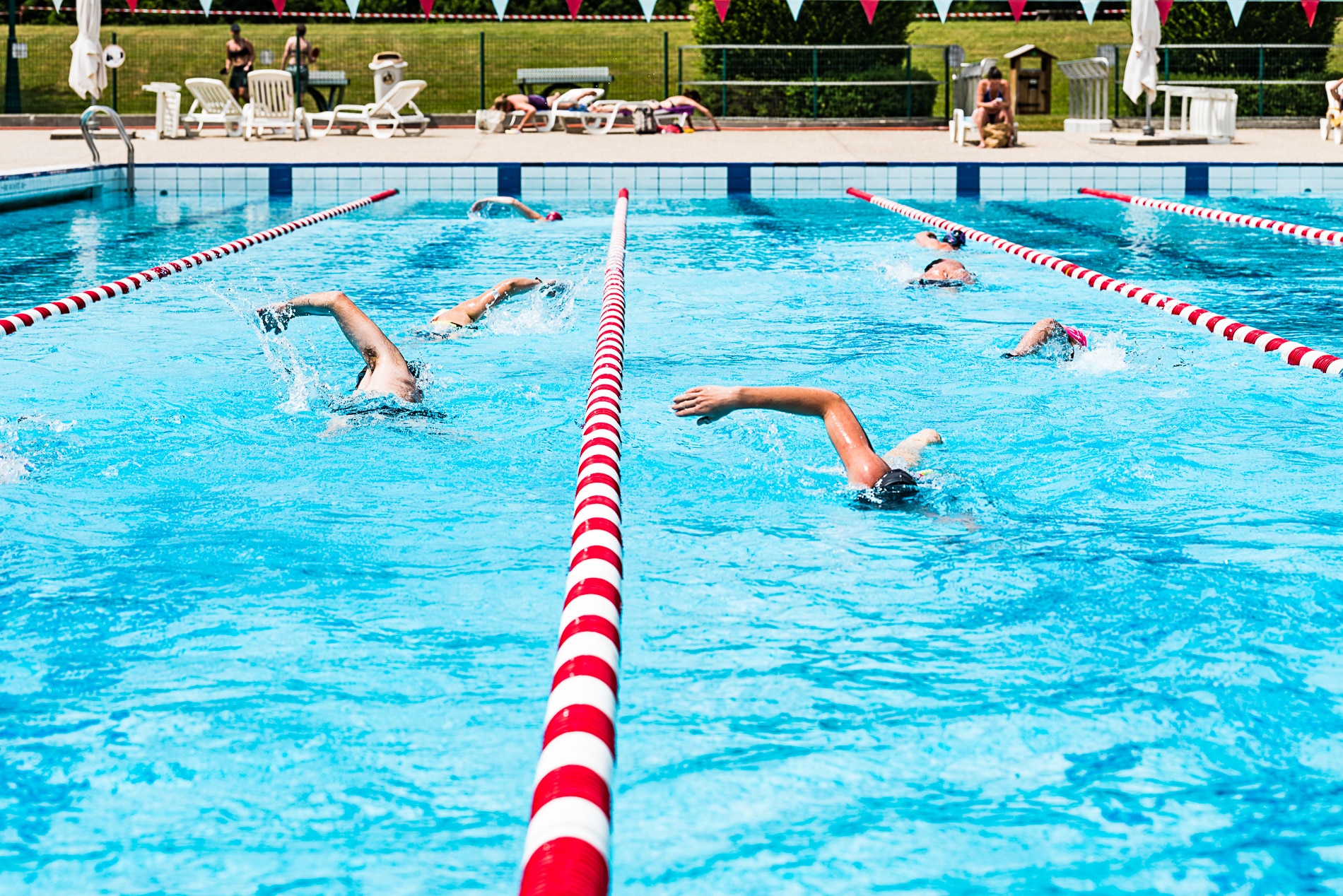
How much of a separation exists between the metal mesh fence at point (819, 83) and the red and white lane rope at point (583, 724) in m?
19.7

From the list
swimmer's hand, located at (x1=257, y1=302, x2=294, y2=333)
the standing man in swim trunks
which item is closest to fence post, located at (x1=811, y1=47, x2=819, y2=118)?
the standing man in swim trunks

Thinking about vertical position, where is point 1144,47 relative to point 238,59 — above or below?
below

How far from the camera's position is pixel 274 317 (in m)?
4.71

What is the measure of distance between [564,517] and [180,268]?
5816 millimetres

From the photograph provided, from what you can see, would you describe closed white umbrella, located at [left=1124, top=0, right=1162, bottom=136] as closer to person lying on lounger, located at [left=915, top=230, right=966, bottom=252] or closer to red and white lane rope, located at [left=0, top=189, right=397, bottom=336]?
person lying on lounger, located at [left=915, top=230, right=966, bottom=252]

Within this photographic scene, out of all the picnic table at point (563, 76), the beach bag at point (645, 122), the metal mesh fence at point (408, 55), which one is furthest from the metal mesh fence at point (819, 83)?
the metal mesh fence at point (408, 55)

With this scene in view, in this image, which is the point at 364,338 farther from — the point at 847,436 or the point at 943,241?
the point at 943,241

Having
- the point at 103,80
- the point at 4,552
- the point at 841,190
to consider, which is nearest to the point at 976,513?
the point at 4,552

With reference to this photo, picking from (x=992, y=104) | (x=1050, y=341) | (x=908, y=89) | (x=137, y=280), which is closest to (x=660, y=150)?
(x=992, y=104)

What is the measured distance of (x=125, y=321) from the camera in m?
7.46

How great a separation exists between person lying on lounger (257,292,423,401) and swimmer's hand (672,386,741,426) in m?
1.74

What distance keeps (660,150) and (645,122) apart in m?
3.56

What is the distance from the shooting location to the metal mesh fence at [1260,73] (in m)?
21.4

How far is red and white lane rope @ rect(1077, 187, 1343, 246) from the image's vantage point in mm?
10125
